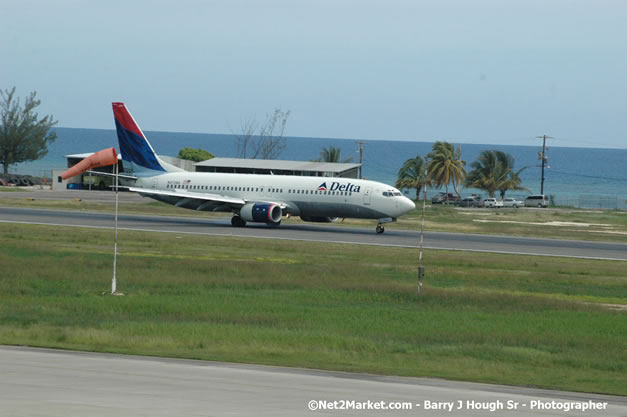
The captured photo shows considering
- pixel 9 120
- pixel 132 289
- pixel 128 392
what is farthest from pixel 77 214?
pixel 9 120

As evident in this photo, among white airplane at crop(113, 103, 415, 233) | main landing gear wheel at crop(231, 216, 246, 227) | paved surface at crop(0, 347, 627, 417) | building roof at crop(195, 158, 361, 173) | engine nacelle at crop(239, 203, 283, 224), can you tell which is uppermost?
building roof at crop(195, 158, 361, 173)

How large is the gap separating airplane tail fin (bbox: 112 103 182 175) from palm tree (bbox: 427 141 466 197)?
68316 millimetres

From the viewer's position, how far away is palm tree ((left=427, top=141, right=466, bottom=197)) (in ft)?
446

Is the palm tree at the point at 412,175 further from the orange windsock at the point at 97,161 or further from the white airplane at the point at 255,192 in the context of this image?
the orange windsock at the point at 97,161

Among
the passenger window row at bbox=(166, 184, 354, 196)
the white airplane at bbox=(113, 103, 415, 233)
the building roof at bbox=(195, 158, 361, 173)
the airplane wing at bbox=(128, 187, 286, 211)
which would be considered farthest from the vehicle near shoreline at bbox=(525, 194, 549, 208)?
the airplane wing at bbox=(128, 187, 286, 211)

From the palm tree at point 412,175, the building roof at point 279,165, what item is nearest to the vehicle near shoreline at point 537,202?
the palm tree at point 412,175

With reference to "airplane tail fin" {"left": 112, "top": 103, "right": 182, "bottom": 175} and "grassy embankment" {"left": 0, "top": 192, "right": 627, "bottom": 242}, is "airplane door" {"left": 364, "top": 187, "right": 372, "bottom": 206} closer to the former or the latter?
"grassy embankment" {"left": 0, "top": 192, "right": 627, "bottom": 242}

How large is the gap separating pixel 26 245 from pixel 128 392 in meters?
34.1

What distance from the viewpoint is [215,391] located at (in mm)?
15609

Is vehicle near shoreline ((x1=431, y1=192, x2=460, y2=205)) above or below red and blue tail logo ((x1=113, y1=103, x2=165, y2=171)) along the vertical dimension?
below

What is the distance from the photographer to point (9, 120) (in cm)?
14550

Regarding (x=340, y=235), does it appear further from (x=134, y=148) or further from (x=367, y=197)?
(x=134, y=148)

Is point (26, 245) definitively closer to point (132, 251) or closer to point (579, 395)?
point (132, 251)

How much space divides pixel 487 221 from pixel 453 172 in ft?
165
